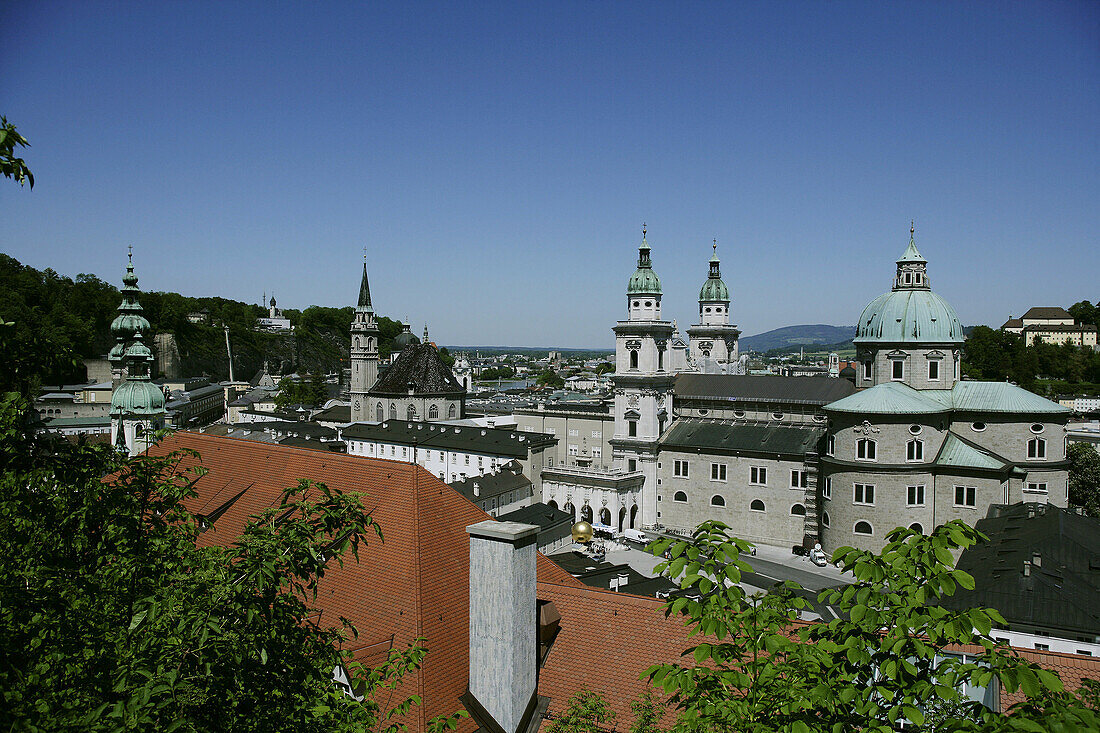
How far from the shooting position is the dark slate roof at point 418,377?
231ft

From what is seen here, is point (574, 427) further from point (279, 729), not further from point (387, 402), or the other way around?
point (279, 729)

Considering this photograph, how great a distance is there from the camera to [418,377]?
233ft

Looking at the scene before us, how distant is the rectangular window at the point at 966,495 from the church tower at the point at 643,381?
61.8 ft

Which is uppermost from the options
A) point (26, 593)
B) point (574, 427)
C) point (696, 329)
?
point (696, 329)

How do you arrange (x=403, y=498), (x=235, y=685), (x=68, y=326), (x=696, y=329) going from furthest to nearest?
(x=68, y=326)
(x=696, y=329)
(x=403, y=498)
(x=235, y=685)

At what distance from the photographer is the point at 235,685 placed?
20.0 ft

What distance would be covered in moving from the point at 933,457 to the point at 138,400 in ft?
136

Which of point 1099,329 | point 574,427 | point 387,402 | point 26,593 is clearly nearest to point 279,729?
point 26,593

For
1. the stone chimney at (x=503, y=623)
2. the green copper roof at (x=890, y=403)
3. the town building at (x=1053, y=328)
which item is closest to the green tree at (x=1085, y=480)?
the green copper roof at (x=890, y=403)

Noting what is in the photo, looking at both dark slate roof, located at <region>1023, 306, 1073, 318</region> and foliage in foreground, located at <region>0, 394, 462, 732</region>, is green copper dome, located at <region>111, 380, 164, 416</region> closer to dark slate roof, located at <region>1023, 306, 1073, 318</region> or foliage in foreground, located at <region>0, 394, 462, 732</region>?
foliage in foreground, located at <region>0, 394, 462, 732</region>

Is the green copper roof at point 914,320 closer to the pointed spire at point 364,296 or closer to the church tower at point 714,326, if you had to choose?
the church tower at point 714,326

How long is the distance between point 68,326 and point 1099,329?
15835 centimetres

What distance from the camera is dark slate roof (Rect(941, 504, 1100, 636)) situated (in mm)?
22831

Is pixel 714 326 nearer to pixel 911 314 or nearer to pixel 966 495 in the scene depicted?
pixel 911 314
